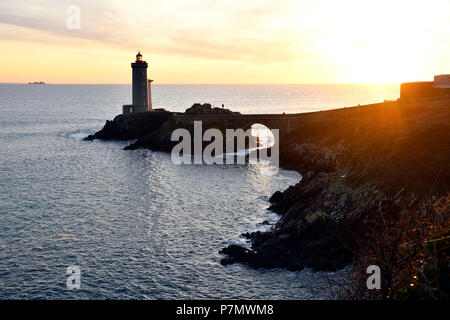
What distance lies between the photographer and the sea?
26.4m

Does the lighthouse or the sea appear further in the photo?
the lighthouse

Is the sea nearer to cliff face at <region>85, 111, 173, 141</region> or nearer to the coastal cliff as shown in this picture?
the coastal cliff

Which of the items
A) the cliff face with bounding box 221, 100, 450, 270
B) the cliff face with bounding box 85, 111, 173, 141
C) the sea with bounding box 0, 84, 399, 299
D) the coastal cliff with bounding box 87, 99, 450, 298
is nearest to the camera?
the sea with bounding box 0, 84, 399, 299

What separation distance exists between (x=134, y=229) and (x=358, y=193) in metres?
19.9

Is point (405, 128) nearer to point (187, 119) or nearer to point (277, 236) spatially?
point (277, 236)

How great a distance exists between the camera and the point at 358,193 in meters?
33.4

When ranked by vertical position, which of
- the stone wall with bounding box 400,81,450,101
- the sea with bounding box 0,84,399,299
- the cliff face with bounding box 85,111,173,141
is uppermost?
the stone wall with bounding box 400,81,450,101

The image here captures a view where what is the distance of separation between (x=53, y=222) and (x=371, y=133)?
122 ft

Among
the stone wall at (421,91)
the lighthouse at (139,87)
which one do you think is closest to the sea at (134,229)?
the stone wall at (421,91)

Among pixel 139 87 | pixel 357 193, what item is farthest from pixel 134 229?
pixel 139 87

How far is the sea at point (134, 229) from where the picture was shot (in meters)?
26.4

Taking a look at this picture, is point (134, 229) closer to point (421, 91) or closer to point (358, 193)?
point (358, 193)

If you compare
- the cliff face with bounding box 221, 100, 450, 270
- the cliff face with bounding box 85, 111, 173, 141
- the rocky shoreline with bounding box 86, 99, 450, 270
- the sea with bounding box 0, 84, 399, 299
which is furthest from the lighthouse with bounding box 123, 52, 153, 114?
the cliff face with bounding box 221, 100, 450, 270

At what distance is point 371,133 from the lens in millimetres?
48969
